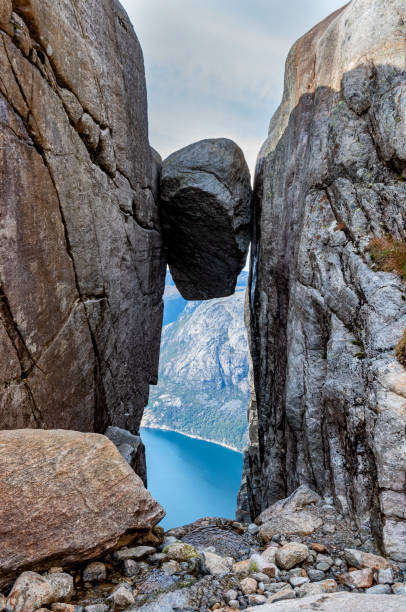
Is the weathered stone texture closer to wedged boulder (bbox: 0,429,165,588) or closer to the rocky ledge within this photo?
wedged boulder (bbox: 0,429,165,588)

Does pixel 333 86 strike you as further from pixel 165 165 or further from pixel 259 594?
pixel 259 594

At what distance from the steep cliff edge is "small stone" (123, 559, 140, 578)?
16.5ft

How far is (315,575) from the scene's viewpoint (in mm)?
6250

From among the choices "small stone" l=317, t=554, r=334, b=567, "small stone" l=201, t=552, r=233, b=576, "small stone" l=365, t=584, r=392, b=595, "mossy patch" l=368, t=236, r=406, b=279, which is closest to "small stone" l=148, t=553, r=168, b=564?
"small stone" l=201, t=552, r=233, b=576

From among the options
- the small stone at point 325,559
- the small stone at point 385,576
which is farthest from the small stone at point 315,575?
the small stone at point 385,576

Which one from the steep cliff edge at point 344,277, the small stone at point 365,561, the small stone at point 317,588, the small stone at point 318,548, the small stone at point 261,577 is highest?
the steep cliff edge at point 344,277

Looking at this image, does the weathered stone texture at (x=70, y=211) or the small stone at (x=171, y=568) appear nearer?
the small stone at (x=171, y=568)

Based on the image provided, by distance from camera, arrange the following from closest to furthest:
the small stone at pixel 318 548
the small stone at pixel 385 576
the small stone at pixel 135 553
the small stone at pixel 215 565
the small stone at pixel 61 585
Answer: the small stone at pixel 61 585, the small stone at pixel 385 576, the small stone at pixel 215 565, the small stone at pixel 135 553, the small stone at pixel 318 548

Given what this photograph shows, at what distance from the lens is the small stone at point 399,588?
5525 mm

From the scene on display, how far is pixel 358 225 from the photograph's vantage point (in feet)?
42.4

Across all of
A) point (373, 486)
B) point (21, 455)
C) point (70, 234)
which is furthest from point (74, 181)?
point (373, 486)

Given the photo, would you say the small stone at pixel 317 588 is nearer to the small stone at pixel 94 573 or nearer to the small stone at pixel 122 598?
the small stone at pixel 122 598

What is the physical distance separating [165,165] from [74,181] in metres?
11.9

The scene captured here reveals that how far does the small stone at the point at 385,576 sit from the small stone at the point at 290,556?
1.25 m
